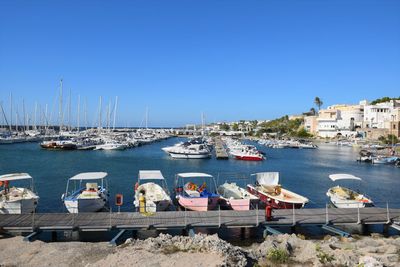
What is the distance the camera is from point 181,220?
20.7 metres

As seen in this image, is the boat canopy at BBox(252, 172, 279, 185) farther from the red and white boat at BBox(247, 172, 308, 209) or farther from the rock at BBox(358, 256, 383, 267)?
the rock at BBox(358, 256, 383, 267)

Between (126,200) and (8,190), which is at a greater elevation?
(8,190)

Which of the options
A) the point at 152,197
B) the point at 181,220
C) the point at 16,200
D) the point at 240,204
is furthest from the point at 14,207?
the point at 240,204

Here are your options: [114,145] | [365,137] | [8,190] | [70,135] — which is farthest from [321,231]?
[365,137]

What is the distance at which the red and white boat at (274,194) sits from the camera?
26.3 m

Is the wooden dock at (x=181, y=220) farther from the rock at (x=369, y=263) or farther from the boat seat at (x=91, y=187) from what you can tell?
the rock at (x=369, y=263)

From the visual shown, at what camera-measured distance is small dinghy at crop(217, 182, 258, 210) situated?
24.5m

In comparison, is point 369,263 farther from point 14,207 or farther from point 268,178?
point 14,207

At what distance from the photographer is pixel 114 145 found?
92688 millimetres

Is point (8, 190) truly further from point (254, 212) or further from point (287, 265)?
point (287, 265)

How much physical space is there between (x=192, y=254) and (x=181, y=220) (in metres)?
5.99

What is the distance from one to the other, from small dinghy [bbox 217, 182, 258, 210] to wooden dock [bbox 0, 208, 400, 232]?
1.94 metres

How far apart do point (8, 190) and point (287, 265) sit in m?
20.9

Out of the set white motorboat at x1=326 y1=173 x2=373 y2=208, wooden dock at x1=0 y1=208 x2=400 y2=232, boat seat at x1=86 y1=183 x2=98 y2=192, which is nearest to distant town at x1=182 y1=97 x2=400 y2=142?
white motorboat at x1=326 y1=173 x2=373 y2=208
